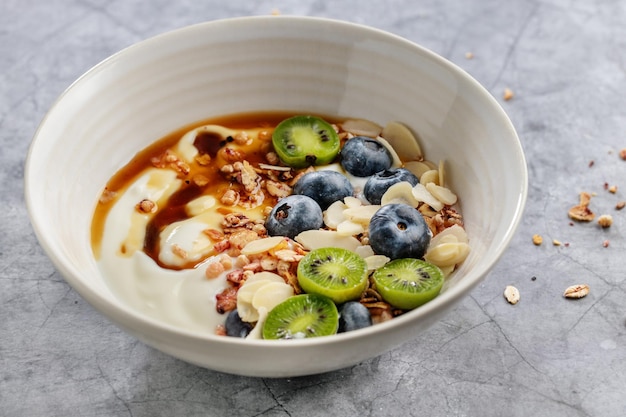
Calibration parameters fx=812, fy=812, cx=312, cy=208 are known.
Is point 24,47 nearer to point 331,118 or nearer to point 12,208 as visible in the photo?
point 12,208

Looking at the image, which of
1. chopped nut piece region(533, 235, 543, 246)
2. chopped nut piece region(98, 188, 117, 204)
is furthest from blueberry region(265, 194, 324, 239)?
chopped nut piece region(533, 235, 543, 246)

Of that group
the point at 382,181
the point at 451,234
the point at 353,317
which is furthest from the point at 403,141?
the point at 353,317

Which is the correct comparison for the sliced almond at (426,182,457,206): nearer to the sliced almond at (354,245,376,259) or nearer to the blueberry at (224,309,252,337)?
the sliced almond at (354,245,376,259)

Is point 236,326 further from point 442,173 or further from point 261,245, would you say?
point 442,173

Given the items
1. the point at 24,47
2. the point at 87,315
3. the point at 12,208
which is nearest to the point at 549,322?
the point at 87,315

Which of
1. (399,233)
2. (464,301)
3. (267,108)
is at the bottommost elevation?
(464,301)

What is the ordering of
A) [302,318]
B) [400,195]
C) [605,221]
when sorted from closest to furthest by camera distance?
[302,318] → [400,195] → [605,221]
